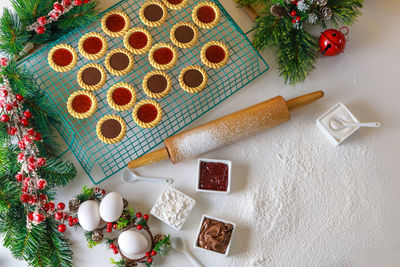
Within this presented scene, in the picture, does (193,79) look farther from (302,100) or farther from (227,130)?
(302,100)

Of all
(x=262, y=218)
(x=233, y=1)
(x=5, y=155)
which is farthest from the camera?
(x=233, y=1)

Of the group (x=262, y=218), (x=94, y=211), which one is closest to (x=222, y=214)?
(x=262, y=218)

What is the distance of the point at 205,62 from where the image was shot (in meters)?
1.33

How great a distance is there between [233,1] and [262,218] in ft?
2.75

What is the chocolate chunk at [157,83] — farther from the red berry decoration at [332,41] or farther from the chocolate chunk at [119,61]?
the red berry decoration at [332,41]

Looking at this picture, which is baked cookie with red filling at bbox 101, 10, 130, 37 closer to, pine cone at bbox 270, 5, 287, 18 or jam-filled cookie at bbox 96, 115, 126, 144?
jam-filled cookie at bbox 96, 115, 126, 144

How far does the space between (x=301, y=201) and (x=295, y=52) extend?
537mm

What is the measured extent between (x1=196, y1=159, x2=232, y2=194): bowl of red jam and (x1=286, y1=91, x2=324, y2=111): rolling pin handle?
307 mm

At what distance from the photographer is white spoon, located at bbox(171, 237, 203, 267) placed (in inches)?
50.6

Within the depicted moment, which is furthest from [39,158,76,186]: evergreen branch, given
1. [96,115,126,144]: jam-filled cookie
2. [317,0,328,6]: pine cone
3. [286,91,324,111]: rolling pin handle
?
[317,0,328,6]: pine cone

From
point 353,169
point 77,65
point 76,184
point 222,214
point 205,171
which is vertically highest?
point 77,65

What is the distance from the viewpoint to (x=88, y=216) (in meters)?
1.22

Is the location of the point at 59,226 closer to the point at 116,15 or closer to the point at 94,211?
the point at 94,211

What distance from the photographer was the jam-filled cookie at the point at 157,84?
4.27 feet
